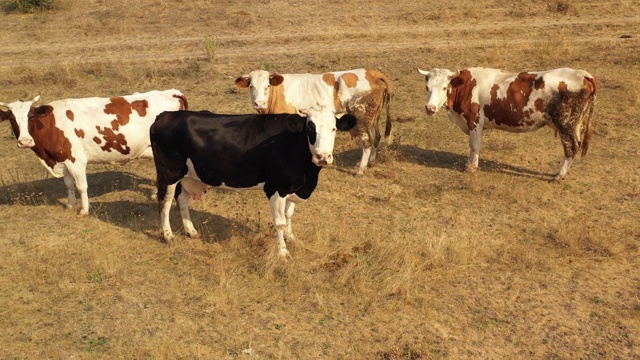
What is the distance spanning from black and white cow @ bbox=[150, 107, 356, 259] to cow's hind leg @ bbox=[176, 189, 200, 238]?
1.14 ft

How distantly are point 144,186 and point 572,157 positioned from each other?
8.34 metres

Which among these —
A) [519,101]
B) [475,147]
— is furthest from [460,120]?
[519,101]

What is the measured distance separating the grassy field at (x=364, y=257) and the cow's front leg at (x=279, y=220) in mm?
162

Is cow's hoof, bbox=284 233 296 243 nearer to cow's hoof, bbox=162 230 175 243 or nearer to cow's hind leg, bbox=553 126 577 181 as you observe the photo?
cow's hoof, bbox=162 230 175 243

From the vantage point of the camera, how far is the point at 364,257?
27.6ft

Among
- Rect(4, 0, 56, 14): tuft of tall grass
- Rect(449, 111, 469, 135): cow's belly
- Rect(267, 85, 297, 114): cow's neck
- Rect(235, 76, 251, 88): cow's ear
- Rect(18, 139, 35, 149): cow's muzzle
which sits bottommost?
Rect(449, 111, 469, 135): cow's belly

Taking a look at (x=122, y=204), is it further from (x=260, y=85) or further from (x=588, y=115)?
(x=588, y=115)

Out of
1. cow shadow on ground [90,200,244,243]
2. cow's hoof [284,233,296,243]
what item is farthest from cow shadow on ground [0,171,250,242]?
cow's hoof [284,233,296,243]

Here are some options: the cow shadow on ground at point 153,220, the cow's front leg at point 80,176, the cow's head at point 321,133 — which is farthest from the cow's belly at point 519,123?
the cow's front leg at point 80,176

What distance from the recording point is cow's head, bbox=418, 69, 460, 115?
11688 mm

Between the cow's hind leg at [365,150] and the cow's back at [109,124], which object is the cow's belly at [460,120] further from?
the cow's back at [109,124]

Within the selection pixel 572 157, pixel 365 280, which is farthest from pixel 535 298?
pixel 572 157

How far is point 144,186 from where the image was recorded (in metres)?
11.6

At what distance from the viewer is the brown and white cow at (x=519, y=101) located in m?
10.8
